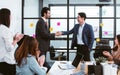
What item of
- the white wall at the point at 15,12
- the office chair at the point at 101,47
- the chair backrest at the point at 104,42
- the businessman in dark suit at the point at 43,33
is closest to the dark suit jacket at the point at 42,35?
the businessman in dark suit at the point at 43,33

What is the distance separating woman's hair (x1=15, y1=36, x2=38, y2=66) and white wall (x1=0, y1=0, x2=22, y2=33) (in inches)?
138

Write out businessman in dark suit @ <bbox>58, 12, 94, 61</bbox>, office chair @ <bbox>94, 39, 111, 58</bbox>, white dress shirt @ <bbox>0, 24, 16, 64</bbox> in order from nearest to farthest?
white dress shirt @ <bbox>0, 24, 16, 64</bbox> < businessman in dark suit @ <bbox>58, 12, 94, 61</bbox> < office chair @ <bbox>94, 39, 111, 58</bbox>

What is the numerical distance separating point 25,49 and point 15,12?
14.5ft

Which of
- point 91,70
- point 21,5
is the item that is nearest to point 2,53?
point 91,70

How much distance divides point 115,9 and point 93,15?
2.24ft

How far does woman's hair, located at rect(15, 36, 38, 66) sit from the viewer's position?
319cm

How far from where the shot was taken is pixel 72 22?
26.8 ft

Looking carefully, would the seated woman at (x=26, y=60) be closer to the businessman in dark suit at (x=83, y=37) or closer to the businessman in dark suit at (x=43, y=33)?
the businessman in dark suit at (x=43, y=33)

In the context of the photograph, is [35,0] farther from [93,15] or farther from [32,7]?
[93,15]

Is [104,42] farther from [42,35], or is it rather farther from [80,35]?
[42,35]

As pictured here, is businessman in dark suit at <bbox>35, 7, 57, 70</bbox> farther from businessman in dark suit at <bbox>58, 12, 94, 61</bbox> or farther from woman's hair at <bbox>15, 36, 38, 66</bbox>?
woman's hair at <bbox>15, 36, 38, 66</bbox>

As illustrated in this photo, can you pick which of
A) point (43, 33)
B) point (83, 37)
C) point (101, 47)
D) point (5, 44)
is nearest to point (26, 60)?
point (5, 44)

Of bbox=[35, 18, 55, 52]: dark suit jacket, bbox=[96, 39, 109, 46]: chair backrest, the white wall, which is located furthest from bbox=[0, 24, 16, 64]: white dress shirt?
bbox=[96, 39, 109, 46]: chair backrest

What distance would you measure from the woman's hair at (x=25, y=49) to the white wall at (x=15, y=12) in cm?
351
